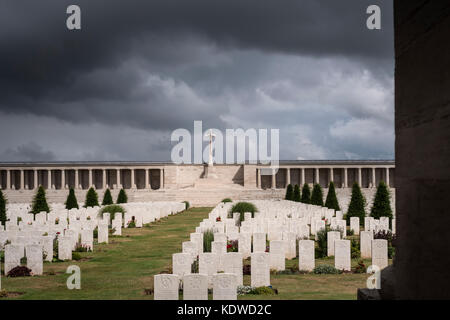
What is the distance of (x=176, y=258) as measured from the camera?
1034 cm

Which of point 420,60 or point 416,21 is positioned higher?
point 416,21

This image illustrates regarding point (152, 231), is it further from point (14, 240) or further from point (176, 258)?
point (176, 258)

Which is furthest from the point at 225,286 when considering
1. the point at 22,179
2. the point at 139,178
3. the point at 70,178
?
the point at 70,178

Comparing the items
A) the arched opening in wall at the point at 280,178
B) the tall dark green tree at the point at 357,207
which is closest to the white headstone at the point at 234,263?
the tall dark green tree at the point at 357,207

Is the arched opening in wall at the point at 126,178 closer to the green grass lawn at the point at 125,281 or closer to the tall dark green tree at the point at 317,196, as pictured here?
the tall dark green tree at the point at 317,196

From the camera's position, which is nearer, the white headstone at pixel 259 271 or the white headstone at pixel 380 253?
the white headstone at pixel 259 271

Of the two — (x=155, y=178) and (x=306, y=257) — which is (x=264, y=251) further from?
(x=155, y=178)

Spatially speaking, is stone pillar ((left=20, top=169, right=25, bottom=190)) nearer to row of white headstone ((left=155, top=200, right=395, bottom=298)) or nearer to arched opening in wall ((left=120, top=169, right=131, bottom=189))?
arched opening in wall ((left=120, top=169, right=131, bottom=189))

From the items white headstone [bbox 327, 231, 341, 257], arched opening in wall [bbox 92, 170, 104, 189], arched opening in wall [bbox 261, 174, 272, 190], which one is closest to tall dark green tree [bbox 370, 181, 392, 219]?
white headstone [bbox 327, 231, 341, 257]

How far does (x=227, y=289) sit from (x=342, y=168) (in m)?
80.1

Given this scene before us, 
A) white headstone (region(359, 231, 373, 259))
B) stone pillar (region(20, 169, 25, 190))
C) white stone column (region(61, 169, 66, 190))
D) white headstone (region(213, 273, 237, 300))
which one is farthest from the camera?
white stone column (region(61, 169, 66, 190))

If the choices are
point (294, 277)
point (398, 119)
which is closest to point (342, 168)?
point (294, 277)

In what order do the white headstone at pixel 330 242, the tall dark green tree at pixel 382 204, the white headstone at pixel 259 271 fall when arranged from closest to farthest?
the white headstone at pixel 259 271, the white headstone at pixel 330 242, the tall dark green tree at pixel 382 204
